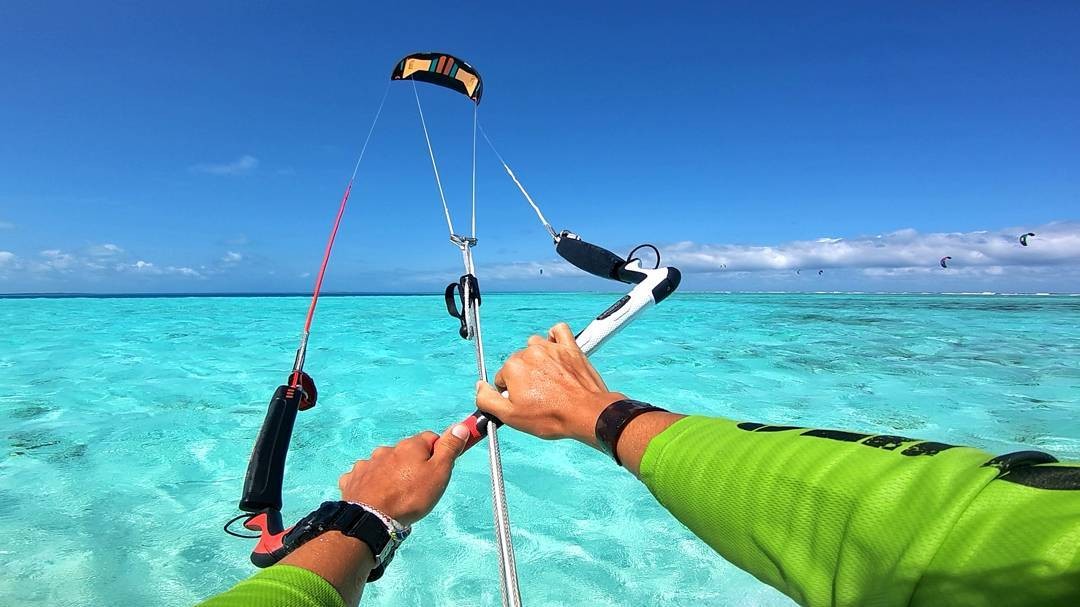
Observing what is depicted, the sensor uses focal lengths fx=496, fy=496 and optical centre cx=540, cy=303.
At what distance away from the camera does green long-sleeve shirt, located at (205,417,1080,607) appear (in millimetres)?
578

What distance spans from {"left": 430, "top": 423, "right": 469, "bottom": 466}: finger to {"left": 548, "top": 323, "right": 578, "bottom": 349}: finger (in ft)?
1.22

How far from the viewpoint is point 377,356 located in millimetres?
10445

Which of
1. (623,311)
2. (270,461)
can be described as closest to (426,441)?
(270,461)

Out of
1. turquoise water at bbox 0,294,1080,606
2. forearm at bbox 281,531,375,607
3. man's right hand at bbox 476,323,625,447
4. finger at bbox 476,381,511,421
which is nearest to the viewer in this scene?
forearm at bbox 281,531,375,607

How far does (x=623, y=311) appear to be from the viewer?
6.24 ft

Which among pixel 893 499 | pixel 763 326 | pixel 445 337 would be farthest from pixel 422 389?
pixel 763 326

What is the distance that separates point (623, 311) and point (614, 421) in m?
0.86

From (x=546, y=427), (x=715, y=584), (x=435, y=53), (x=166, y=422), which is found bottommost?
(x=715, y=584)

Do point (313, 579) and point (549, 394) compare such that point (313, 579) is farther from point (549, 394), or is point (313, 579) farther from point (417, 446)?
point (549, 394)

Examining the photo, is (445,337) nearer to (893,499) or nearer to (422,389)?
(422,389)

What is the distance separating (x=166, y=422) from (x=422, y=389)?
3148 mm

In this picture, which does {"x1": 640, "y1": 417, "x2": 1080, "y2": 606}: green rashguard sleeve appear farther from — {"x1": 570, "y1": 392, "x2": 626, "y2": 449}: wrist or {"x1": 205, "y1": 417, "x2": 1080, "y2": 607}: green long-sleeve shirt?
{"x1": 570, "y1": 392, "x2": 626, "y2": 449}: wrist

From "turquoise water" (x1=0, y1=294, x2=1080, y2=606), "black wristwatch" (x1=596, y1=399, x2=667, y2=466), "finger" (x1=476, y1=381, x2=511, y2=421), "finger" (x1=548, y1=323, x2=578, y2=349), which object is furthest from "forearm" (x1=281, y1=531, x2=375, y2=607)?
"turquoise water" (x1=0, y1=294, x2=1080, y2=606)

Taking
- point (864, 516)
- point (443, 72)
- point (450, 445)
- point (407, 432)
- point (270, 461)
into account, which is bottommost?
point (407, 432)
